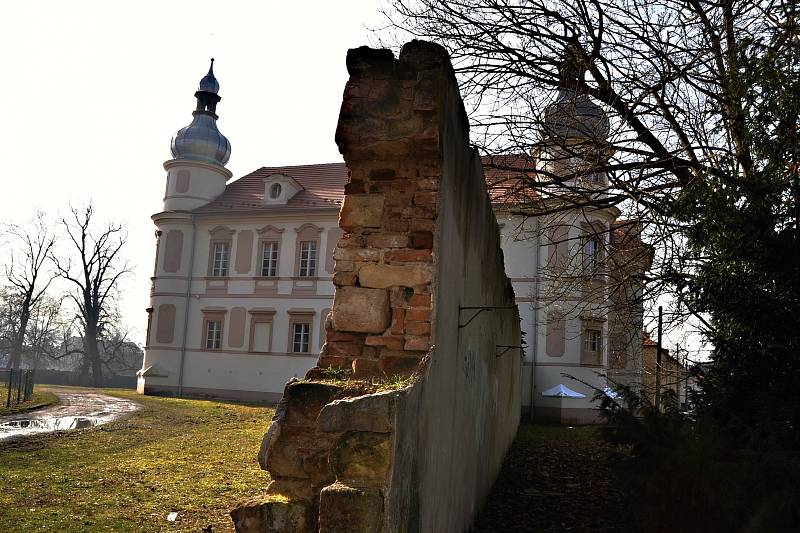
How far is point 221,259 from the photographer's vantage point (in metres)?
28.8

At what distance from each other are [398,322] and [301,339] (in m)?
23.7

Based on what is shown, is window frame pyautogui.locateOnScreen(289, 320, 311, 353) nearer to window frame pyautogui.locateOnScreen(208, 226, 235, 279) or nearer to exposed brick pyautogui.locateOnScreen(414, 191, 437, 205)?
window frame pyautogui.locateOnScreen(208, 226, 235, 279)

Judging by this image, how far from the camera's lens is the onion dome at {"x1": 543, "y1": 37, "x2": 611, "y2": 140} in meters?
8.61

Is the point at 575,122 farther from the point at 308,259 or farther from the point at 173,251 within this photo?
the point at 173,251

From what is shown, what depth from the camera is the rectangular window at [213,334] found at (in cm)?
2833

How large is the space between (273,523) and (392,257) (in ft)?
5.45

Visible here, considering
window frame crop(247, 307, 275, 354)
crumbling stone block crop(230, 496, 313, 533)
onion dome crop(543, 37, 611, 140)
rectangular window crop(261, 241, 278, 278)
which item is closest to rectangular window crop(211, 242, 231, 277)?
rectangular window crop(261, 241, 278, 278)

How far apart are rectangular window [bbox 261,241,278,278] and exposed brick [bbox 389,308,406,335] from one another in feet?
79.9

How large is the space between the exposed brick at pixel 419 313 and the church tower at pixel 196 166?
2683cm

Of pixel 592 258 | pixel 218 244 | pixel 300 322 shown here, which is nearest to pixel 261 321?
pixel 300 322

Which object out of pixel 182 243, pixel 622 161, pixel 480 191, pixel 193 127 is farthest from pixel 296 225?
pixel 480 191

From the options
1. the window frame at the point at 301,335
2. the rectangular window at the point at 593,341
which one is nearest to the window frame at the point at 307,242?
the window frame at the point at 301,335

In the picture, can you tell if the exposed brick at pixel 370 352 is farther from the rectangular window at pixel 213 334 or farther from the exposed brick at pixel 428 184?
the rectangular window at pixel 213 334

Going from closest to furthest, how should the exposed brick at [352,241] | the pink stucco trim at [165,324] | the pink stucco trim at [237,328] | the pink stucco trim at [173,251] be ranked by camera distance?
the exposed brick at [352,241]
the pink stucco trim at [237,328]
the pink stucco trim at [165,324]
the pink stucco trim at [173,251]
